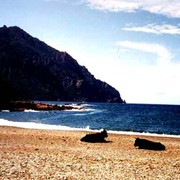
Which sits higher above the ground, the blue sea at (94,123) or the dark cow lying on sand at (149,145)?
the dark cow lying on sand at (149,145)

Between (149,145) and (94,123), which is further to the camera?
(94,123)

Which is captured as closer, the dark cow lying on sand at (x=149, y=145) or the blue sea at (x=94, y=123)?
the dark cow lying on sand at (x=149, y=145)

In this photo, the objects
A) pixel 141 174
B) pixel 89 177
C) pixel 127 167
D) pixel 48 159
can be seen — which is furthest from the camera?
pixel 48 159

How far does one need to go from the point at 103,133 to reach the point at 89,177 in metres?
19.6

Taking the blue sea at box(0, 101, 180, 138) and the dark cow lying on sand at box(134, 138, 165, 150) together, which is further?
the blue sea at box(0, 101, 180, 138)

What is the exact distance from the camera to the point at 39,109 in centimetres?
13312

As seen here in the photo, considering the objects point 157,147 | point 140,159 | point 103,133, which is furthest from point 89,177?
point 103,133

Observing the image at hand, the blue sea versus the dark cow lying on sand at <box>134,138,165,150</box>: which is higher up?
the dark cow lying on sand at <box>134,138,165,150</box>

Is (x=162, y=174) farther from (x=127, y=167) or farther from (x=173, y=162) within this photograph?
(x=173, y=162)

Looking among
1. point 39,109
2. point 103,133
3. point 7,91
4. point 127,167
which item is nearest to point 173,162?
point 127,167

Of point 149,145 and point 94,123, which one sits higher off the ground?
point 149,145

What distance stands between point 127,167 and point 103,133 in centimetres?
1653

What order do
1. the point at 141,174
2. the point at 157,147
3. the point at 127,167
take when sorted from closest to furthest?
the point at 141,174 → the point at 127,167 → the point at 157,147

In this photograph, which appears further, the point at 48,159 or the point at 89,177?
the point at 48,159
